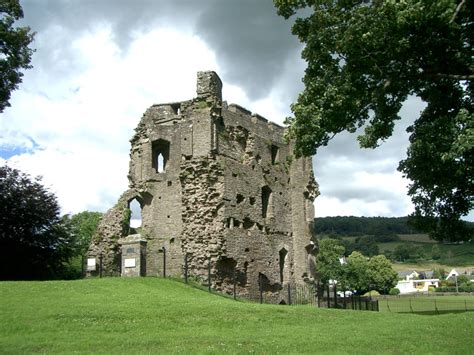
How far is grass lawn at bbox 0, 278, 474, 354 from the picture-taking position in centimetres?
1227

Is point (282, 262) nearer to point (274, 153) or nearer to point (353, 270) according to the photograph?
point (274, 153)

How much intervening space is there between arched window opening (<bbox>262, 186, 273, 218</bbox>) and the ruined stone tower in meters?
0.06

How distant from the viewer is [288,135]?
17.2m

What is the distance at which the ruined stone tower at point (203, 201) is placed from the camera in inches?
1101

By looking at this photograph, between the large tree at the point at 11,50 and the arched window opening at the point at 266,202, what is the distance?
1522 centimetres

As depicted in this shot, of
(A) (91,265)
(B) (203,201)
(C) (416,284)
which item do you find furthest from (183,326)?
(C) (416,284)

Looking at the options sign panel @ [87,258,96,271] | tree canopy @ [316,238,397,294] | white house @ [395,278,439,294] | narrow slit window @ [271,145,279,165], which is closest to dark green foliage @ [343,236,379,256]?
white house @ [395,278,439,294]

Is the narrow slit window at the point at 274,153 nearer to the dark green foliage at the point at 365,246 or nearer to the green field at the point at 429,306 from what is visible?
the green field at the point at 429,306

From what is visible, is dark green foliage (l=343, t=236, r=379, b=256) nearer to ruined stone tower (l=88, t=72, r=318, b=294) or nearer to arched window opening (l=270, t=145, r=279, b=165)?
arched window opening (l=270, t=145, r=279, b=165)

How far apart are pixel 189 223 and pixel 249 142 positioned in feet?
21.9

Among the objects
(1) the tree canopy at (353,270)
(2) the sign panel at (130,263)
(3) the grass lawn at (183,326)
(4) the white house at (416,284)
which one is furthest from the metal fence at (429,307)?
(4) the white house at (416,284)

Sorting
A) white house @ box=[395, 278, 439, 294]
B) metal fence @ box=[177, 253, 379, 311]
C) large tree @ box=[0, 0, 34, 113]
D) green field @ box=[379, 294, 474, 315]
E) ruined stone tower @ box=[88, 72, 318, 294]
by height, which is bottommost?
white house @ box=[395, 278, 439, 294]

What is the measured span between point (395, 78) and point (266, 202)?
707 inches

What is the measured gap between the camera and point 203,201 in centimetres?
2827
